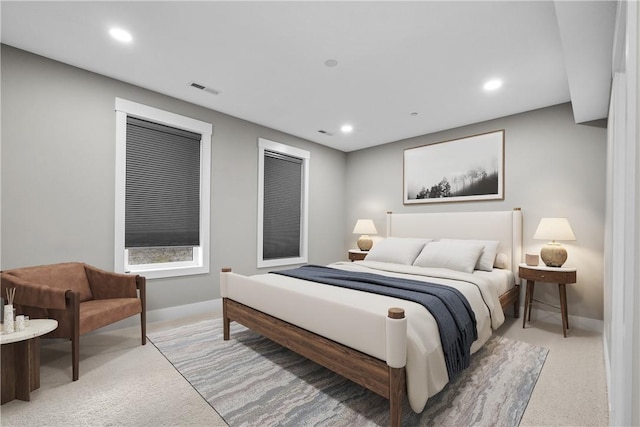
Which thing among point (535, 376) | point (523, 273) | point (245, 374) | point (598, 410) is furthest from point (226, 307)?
point (523, 273)

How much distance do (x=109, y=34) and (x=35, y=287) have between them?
6.63 feet

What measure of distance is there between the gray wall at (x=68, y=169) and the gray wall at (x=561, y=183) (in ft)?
12.0

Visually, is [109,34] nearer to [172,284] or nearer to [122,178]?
[122,178]

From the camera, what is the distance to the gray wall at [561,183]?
3.26m

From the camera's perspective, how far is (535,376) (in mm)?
2262

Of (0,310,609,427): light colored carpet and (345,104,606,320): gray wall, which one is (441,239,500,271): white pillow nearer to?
(345,104,606,320): gray wall

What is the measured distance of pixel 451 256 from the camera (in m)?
3.43

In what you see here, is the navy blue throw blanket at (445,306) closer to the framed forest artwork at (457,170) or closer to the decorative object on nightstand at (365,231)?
the framed forest artwork at (457,170)

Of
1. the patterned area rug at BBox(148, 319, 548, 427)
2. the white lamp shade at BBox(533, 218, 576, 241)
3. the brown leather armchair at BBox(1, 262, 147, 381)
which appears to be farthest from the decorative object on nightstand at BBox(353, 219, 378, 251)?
the brown leather armchair at BBox(1, 262, 147, 381)

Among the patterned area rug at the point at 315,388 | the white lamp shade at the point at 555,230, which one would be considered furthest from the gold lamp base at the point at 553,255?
the patterned area rug at the point at 315,388

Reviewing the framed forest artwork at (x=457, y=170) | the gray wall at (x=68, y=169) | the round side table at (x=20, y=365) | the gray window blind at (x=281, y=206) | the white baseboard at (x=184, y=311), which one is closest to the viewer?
the round side table at (x=20, y=365)

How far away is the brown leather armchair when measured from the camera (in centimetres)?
219

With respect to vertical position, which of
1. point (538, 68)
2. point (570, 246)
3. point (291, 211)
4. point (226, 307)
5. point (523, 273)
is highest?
point (538, 68)

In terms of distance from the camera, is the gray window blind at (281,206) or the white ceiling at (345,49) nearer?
the white ceiling at (345,49)
